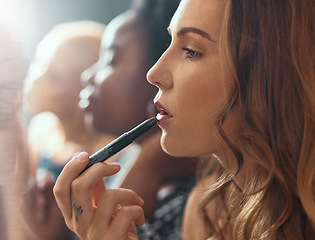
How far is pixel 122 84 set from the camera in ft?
3.18

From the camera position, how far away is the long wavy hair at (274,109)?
20.9 inches

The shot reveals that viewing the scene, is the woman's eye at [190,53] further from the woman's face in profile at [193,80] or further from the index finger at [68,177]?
the index finger at [68,177]

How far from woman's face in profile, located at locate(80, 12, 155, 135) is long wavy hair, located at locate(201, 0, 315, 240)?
44 centimetres

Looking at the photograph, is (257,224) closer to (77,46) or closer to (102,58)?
(102,58)

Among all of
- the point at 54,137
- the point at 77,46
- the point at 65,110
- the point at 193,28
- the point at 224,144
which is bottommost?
the point at 54,137

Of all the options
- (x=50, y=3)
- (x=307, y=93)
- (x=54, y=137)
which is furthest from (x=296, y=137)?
(x=50, y=3)

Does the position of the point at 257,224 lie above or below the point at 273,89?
below

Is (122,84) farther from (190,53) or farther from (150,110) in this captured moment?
(190,53)

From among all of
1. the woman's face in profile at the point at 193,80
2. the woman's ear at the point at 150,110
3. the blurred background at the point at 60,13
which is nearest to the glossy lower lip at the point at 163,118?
the woman's face in profile at the point at 193,80

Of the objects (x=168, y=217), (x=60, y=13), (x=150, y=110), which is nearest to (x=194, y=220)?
(x=168, y=217)

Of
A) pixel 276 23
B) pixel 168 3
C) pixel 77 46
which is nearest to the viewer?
pixel 276 23

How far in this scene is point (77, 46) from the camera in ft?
4.13

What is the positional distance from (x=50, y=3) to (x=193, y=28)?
111 cm

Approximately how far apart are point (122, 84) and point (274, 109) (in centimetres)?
48
